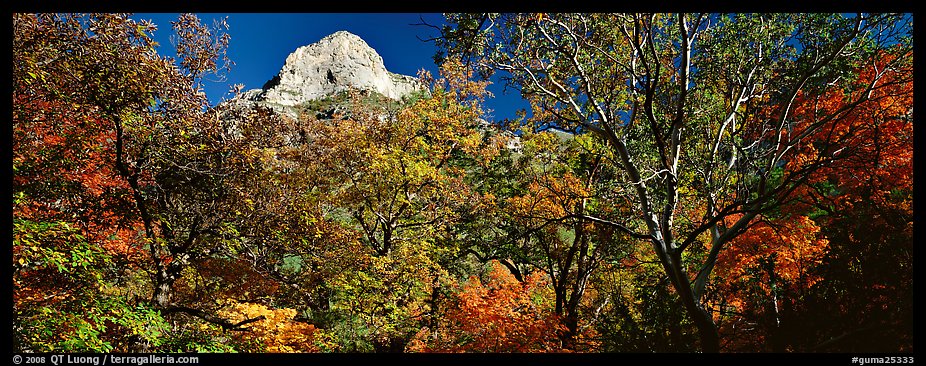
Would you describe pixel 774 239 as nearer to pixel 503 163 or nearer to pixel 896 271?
pixel 896 271

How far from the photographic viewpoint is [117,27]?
224 inches

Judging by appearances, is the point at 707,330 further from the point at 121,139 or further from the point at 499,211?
the point at 121,139

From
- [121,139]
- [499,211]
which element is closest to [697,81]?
[499,211]

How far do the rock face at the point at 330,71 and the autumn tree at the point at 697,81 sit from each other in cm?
9435

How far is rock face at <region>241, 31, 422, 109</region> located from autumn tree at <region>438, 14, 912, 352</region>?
9435 centimetres

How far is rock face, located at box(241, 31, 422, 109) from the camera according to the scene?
103 metres

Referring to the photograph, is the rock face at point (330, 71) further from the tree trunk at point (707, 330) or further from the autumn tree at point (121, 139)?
the tree trunk at point (707, 330)

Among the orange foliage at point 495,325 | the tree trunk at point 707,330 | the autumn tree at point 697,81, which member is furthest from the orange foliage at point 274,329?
the tree trunk at point 707,330

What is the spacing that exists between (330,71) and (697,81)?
10983 centimetres

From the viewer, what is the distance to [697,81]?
25.7 feet

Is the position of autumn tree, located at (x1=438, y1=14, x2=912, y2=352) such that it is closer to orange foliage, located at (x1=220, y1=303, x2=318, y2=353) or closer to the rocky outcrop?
orange foliage, located at (x1=220, y1=303, x2=318, y2=353)

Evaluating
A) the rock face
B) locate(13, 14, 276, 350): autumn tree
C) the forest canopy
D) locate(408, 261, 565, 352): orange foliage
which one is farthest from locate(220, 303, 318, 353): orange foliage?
the rock face
